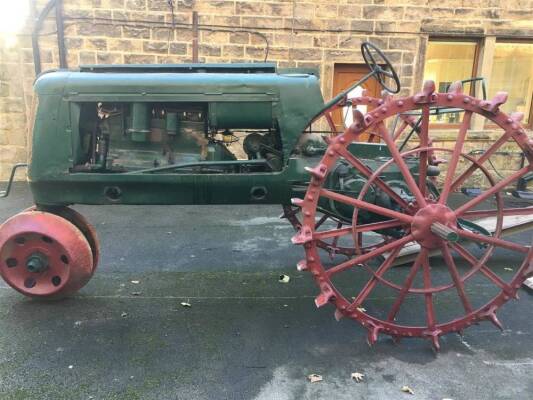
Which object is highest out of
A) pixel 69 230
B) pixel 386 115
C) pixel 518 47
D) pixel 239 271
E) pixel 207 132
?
pixel 518 47

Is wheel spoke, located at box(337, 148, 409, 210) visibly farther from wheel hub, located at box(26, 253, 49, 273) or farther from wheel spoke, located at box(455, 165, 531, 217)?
wheel hub, located at box(26, 253, 49, 273)

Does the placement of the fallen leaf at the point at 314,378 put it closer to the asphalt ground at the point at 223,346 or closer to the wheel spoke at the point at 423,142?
the asphalt ground at the point at 223,346

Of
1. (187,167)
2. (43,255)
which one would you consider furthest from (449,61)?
(43,255)

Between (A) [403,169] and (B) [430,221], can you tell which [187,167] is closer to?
(A) [403,169]

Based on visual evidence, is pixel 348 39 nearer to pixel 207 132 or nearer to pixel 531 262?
pixel 207 132

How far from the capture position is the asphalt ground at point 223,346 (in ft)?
7.85

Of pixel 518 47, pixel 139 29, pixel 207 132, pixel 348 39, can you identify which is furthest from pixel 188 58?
pixel 518 47

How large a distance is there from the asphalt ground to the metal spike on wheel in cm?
23

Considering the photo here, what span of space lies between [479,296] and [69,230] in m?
3.35

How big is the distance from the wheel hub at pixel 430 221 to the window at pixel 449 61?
5883 mm

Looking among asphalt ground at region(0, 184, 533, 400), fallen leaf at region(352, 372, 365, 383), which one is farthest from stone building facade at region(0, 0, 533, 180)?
fallen leaf at region(352, 372, 365, 383)

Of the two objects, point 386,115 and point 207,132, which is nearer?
point 386,115

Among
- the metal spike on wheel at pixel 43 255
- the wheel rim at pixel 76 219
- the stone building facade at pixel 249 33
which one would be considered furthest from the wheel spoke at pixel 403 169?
the stone building facade at pixel 249 33

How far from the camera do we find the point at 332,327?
3.06 meters
